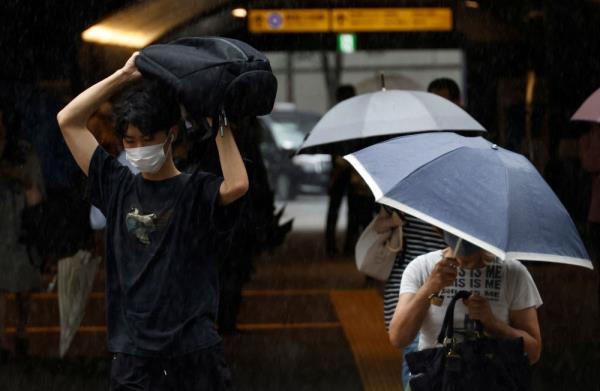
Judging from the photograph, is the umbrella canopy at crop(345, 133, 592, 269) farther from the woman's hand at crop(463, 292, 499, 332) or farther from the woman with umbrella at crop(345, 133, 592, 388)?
the woman's hand at crop(463, 292, 499, 332)

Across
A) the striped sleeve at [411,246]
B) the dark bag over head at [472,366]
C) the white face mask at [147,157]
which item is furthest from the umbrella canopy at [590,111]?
the white face mask at [147,157]

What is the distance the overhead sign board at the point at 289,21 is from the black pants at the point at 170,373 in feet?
43.8

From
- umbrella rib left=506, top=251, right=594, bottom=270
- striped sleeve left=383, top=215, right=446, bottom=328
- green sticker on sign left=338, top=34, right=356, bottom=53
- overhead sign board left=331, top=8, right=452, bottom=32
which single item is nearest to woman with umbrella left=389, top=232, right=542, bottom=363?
umbrella rib left=506, top=251, right=594, bottom=270

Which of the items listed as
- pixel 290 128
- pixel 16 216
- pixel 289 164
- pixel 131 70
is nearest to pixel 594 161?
pixel 16 216

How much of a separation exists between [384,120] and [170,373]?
103 inches

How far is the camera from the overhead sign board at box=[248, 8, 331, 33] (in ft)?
56.9

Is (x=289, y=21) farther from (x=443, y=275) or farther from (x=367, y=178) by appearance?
(x=443, y=275)

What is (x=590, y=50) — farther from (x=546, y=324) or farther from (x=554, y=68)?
(x=546, y=324)

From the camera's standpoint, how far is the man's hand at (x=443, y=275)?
404 cm

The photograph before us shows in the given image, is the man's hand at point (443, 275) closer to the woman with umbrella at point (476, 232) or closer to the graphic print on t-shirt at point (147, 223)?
the woman with umbrella at point (476, 232)

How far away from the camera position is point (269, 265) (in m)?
15.6

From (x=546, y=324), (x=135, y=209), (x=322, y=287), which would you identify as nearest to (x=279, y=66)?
(x=322, y=287)

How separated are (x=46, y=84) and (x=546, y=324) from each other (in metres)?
5.30

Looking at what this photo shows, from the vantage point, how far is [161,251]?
166 inches
